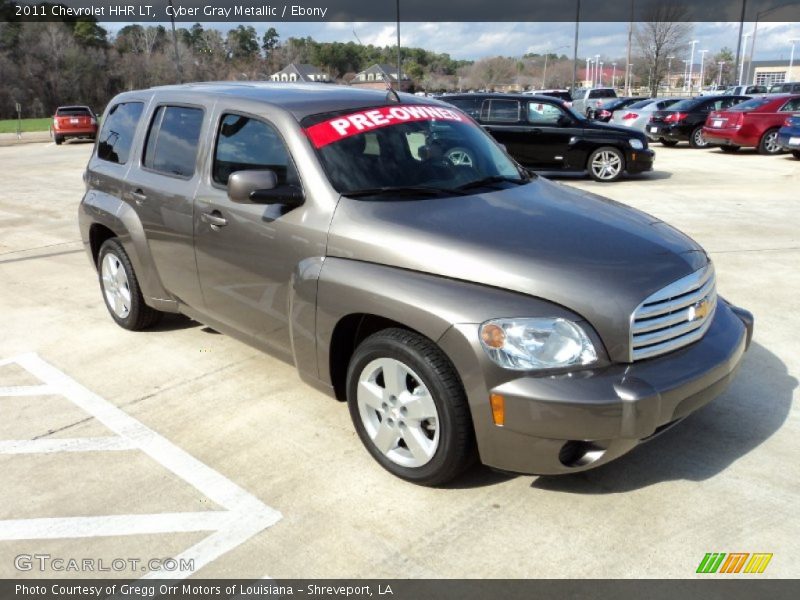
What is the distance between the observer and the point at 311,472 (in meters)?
3.39

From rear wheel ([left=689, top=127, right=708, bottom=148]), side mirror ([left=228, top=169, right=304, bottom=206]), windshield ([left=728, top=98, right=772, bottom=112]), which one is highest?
side mirror ([left=228, top=169, right=304, bottom=206])

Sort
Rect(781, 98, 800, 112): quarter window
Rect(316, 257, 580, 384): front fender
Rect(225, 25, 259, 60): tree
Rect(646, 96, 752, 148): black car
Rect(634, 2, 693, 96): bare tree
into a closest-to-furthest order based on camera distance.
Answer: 1. Rect(316, 257, 580, 384): front fender
2. Rect(781, 98, 800, 112): quarter window
3. Rect(646, 96, 752, 148): black car
4. Rect(634, 2, 693, 96): bare tree
5. Rect(225, 25, 259, 60): tree

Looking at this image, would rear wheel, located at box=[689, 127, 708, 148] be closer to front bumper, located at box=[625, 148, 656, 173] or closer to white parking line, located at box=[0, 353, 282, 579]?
front bumper, located at box=[625, 148, 656, 173]

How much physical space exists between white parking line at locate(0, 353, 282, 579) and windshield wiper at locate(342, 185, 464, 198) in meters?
1.56

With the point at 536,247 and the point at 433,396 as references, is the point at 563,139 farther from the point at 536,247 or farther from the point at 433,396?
the point at 433,396

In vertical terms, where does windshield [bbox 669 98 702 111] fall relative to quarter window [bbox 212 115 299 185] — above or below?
below

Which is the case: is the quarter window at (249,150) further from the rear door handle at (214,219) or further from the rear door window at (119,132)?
the rear door window at (119,132)

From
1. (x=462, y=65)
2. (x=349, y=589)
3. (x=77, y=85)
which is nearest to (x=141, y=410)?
(x=349, y=589)

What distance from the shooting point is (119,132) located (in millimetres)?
5227

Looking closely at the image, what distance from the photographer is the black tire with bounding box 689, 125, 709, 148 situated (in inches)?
776

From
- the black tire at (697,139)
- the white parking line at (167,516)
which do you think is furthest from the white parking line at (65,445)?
the black tire at (697,139)

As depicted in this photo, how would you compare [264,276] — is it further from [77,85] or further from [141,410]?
[77,85]

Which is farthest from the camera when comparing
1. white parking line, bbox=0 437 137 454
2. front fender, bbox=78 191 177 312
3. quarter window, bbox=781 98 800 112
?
quarter window, bbox=781 98 800 112

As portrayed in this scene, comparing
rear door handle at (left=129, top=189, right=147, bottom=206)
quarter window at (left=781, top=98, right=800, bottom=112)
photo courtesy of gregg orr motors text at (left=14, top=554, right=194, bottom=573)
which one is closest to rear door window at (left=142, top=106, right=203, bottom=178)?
rear door handle at (left=129, top=189, right=147, bottom=206)
